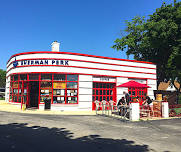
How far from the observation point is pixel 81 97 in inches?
649

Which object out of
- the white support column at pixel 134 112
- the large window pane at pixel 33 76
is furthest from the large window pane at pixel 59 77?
the white support column at pixel 134 112

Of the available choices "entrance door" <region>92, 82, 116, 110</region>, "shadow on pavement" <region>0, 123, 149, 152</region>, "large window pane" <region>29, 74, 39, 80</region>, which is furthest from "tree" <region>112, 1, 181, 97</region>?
"shadow on pavement" <region>0, 123, 149, 152</region>

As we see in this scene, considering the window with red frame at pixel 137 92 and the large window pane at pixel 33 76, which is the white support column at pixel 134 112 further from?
the large window pane at pixel 33 76

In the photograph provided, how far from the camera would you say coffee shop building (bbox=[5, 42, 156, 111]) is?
16.1 m

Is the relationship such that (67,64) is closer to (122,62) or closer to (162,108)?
(122,62)

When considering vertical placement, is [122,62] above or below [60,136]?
above

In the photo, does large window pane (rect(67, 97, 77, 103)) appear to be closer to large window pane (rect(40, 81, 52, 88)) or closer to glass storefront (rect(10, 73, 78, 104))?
glass storefront (rect(10, 73, 78, 104))

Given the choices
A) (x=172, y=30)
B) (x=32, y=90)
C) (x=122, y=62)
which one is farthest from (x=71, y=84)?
(x=172, y=30)

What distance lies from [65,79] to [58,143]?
1083 centimetres

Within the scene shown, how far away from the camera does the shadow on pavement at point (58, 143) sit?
5.16m

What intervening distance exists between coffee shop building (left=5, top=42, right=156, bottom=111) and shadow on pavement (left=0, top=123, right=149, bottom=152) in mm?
9231

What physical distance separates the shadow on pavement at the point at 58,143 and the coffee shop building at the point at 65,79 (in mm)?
9231

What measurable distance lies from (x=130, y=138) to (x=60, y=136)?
2766mm

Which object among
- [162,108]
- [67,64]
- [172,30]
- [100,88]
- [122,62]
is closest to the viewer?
[162,108]
